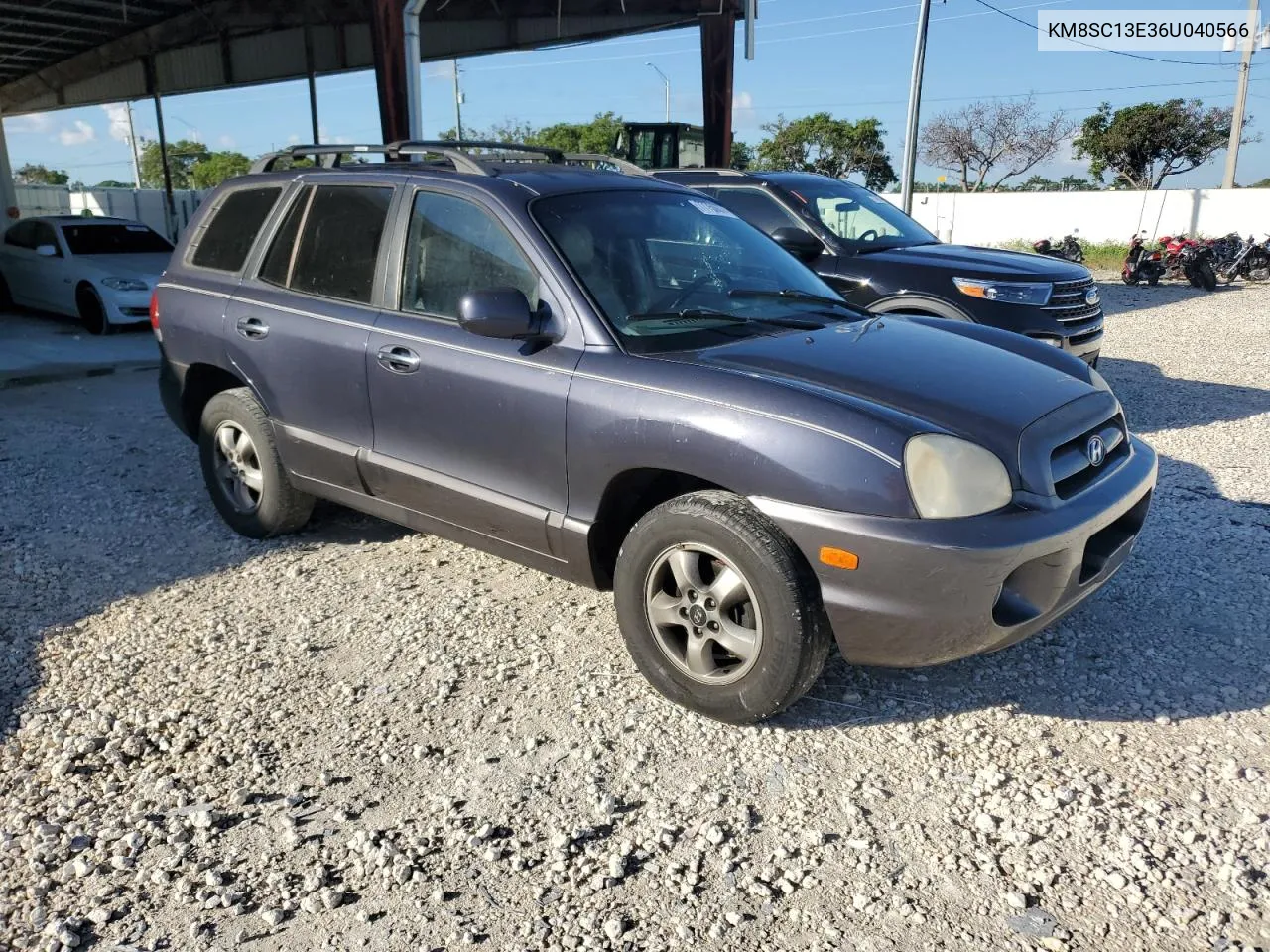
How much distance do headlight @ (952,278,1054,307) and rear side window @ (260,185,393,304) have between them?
172 inches

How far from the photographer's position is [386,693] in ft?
12.0

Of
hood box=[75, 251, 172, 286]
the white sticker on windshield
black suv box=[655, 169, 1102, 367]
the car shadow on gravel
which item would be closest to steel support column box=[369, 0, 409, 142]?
hood box=[75, 251, 172, 286]

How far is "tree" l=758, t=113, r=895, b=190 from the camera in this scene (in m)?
50.7

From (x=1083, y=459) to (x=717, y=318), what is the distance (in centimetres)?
140

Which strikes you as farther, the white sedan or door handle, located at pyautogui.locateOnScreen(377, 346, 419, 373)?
the white sedan

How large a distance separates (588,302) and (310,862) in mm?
2067

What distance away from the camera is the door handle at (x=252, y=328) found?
4.70 metres

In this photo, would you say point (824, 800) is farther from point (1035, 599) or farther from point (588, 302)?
point (588, 302)

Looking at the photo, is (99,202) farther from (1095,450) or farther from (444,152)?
(1095,450)

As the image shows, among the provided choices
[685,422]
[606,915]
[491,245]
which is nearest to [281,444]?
[491,245]

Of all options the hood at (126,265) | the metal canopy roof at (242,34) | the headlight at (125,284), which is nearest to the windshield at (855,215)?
the hood at (126,265)

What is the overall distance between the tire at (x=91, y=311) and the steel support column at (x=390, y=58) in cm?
503

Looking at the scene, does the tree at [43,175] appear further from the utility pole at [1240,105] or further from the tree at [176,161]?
the utility pole at [1240,105]

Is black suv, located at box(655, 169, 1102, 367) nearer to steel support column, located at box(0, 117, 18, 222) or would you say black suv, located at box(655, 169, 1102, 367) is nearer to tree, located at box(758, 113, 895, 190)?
steel support column, located at box(0, 117, 18, 222)
